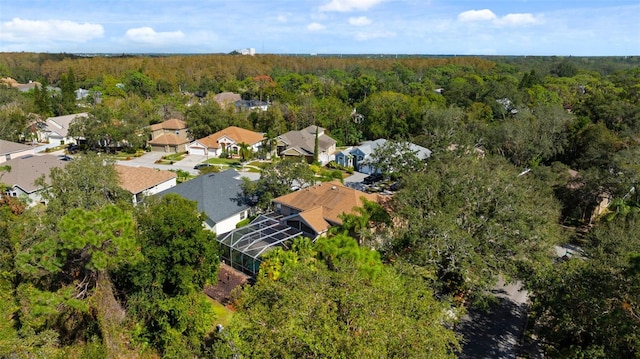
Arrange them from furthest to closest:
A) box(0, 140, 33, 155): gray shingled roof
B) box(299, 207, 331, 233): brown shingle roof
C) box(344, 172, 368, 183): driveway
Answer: box(0, 140, 33, 155): gray shingled roof < box(344, 172, 368, 183): driveway < box(299, 207, 331, 233): brown shingle roof

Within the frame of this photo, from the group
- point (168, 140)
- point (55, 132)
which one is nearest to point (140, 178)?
point (168, 140)

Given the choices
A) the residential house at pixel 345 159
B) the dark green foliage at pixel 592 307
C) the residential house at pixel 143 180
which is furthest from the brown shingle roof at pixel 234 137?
the dark green foliage at pixel 592 307

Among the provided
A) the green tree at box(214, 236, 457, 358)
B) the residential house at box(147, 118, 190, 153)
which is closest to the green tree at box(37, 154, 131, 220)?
the green tree at box(214, 236, 457, 358)

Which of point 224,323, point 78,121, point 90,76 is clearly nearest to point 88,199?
point 224,323

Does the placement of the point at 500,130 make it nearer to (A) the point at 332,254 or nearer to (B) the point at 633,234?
(B) the point at 633,234

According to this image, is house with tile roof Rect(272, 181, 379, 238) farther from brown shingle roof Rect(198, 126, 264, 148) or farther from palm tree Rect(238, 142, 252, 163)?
brown shingle roof Rect(198, 126, 264, 148)

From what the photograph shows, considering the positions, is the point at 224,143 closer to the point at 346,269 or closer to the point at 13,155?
the point at 13,155
